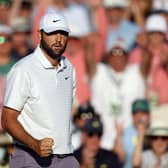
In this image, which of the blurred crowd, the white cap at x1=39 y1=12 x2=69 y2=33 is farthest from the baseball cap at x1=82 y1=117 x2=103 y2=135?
the white cap at x1=39 y1=12 x2=69 y2=33

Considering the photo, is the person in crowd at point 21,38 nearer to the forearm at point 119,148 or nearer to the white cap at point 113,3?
the white cap at point 113,3

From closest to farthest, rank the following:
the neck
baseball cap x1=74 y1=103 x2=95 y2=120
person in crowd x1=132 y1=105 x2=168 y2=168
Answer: the neck, person in crowd x1=132 y1=105 x2=168 y2=168, baseball cap x1=74 y1=103 x2=95 y2=120

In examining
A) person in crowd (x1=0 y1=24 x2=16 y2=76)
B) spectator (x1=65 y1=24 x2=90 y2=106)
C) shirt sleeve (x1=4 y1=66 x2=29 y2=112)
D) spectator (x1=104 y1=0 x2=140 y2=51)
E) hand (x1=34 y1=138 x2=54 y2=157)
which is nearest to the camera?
hand (x1=34 y1=138 x2=54 y2=157)

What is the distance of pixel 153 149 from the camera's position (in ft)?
30.7

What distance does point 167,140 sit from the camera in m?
9.38

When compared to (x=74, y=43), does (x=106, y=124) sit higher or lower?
lower

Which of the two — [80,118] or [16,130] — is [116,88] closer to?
[80,118]

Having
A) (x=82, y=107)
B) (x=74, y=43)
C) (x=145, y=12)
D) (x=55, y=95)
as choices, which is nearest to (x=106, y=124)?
(x=82, y=107)

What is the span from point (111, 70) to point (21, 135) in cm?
458

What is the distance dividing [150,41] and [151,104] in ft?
2.92

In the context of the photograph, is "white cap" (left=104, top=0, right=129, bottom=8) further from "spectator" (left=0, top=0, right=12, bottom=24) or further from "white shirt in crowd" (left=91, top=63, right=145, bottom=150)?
"spectator" (left=0, top=0, right=12, bottom=24)

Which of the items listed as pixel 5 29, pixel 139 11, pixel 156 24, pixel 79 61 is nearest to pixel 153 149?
pixel 79 61

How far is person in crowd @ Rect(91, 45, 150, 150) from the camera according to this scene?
9.84 meters

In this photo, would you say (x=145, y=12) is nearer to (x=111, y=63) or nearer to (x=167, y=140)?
(x=111, y=63)
